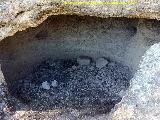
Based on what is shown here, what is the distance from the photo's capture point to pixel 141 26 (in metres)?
3.08

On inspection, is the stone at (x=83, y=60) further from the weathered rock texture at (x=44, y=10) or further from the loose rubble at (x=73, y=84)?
the weathered rock texture at (x=44, y=10)

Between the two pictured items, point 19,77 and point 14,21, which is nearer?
point 14,21

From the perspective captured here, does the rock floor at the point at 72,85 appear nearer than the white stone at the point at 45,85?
Yes

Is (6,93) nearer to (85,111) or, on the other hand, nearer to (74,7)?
(85,111)

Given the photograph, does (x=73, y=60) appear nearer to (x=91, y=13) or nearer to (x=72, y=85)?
(x=72, y=85)

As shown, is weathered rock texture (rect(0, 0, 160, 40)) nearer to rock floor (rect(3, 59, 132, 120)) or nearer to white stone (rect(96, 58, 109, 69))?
rock floor (rect(3, 59, 132, 120))

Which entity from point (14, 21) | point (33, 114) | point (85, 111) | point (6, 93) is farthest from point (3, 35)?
point (85, 111)

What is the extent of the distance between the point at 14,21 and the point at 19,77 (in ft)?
3.57

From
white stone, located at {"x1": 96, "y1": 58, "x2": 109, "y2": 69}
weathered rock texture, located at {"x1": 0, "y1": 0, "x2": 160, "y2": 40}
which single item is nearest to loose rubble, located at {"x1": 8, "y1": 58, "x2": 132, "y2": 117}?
white stone, located at {"x1": 96, "y1": 58, "x2": 109, "y2": 69}

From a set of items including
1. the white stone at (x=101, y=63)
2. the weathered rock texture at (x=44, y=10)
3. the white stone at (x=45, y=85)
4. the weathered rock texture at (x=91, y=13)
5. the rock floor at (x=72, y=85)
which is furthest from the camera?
the white stone at (x=101, y=63)

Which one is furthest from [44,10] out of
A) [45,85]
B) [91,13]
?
A: [45,85]

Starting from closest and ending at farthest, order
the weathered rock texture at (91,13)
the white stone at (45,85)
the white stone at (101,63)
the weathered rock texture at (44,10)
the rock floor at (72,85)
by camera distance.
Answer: the weathered rock texture at (91,13), the weathered rock texture at (44,10), the rock floor at (72,85), the white stone at (45,85), the white stone at (101,63)

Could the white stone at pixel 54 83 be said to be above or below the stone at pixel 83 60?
below

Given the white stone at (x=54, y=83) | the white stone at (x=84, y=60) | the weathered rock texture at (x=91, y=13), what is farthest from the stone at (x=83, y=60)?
the weathered rock texture at (x=91, y=13)
